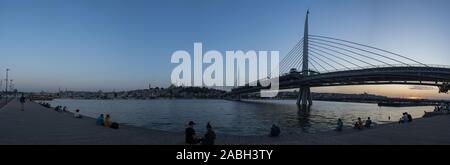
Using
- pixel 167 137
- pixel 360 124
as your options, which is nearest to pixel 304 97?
pixel 360 124

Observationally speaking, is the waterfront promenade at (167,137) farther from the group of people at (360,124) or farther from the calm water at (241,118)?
the calm water at (241,118)

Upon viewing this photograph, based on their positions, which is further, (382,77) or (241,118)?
(382,77)

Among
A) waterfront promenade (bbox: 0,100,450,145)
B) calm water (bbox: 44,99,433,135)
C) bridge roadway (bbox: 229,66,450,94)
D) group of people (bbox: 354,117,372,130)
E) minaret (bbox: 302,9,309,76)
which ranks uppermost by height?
minaret (bbox: 302,9,309,76)

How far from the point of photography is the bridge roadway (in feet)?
175

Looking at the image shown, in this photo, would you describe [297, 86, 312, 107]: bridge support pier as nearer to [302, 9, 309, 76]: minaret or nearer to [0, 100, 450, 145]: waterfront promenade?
[302, 9, 309, 76]: minaret

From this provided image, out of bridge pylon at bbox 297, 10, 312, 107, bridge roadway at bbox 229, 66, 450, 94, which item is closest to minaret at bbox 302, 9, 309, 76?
bridge pylon at bbox 297, 10, 312, 107

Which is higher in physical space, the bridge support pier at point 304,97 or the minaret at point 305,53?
the minaret at point 305,53

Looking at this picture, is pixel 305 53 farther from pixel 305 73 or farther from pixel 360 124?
pixel 360 124

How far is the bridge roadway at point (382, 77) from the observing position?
5329cm

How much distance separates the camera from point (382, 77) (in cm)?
6384

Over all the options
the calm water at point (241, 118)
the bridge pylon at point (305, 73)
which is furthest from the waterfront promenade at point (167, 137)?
the bridge pylon at point (305, 73)

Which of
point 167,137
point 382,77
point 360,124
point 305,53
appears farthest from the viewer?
point 305,53

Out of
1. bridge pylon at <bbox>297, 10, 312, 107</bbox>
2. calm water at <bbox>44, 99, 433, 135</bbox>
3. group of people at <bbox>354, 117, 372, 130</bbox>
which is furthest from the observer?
bridge pylon at <bbox>297, 10, 312, 107</bbox>
